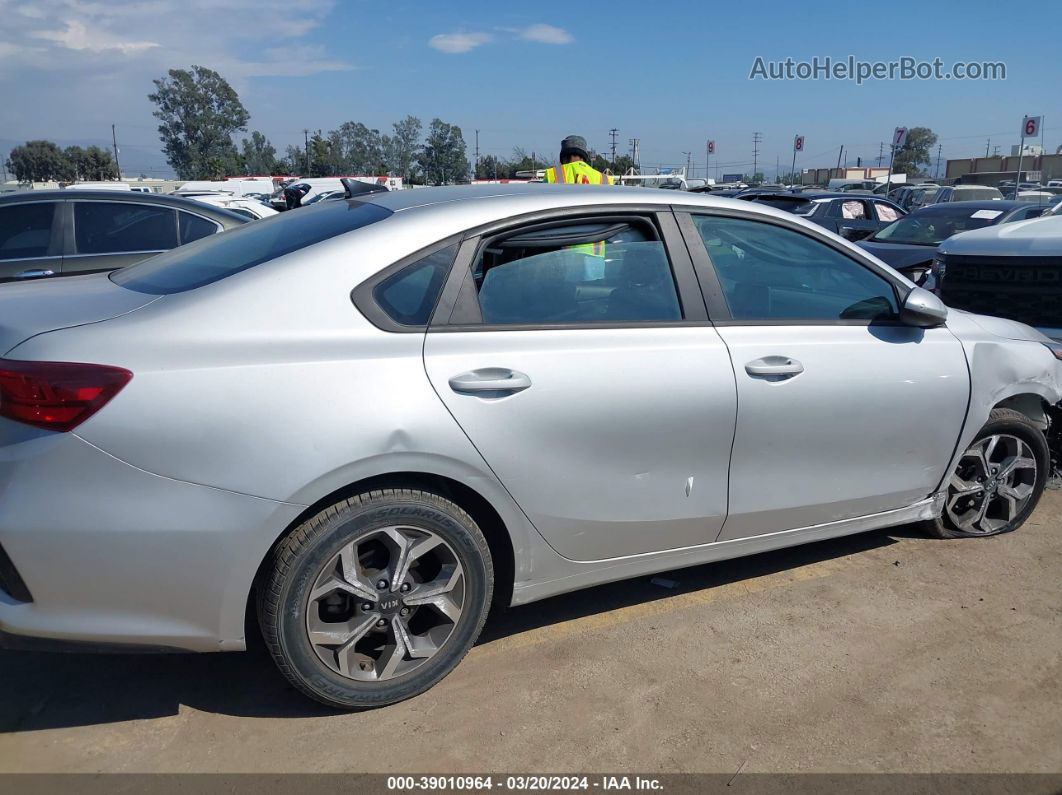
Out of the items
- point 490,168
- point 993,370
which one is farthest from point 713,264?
point 490,168

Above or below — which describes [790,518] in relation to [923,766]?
above

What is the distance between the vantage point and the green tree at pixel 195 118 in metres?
94.2

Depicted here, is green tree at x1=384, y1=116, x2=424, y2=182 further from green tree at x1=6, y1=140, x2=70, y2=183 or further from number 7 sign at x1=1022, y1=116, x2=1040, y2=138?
number 7 sign at x1=1022, y1=116, x2=1040, y2=138

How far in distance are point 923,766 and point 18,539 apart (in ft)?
8.98

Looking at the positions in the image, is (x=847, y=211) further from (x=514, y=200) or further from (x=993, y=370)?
(x=514, y=200)

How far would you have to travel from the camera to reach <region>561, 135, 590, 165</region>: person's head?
662 cm

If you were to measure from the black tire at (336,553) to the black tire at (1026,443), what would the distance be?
2388 mm

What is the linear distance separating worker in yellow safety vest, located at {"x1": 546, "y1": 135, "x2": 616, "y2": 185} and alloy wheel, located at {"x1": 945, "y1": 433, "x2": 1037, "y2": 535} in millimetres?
3427

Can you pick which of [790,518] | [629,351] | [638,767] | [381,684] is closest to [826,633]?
[790,518]

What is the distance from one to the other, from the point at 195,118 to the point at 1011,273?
339ft

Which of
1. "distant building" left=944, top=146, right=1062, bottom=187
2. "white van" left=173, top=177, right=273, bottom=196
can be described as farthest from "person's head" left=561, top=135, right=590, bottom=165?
"distant building" left=944, top=146, right=1062, bottom=187

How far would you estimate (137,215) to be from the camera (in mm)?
6285

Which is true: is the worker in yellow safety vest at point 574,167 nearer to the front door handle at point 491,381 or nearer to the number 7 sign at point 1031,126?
the front door handle at point 491,381
